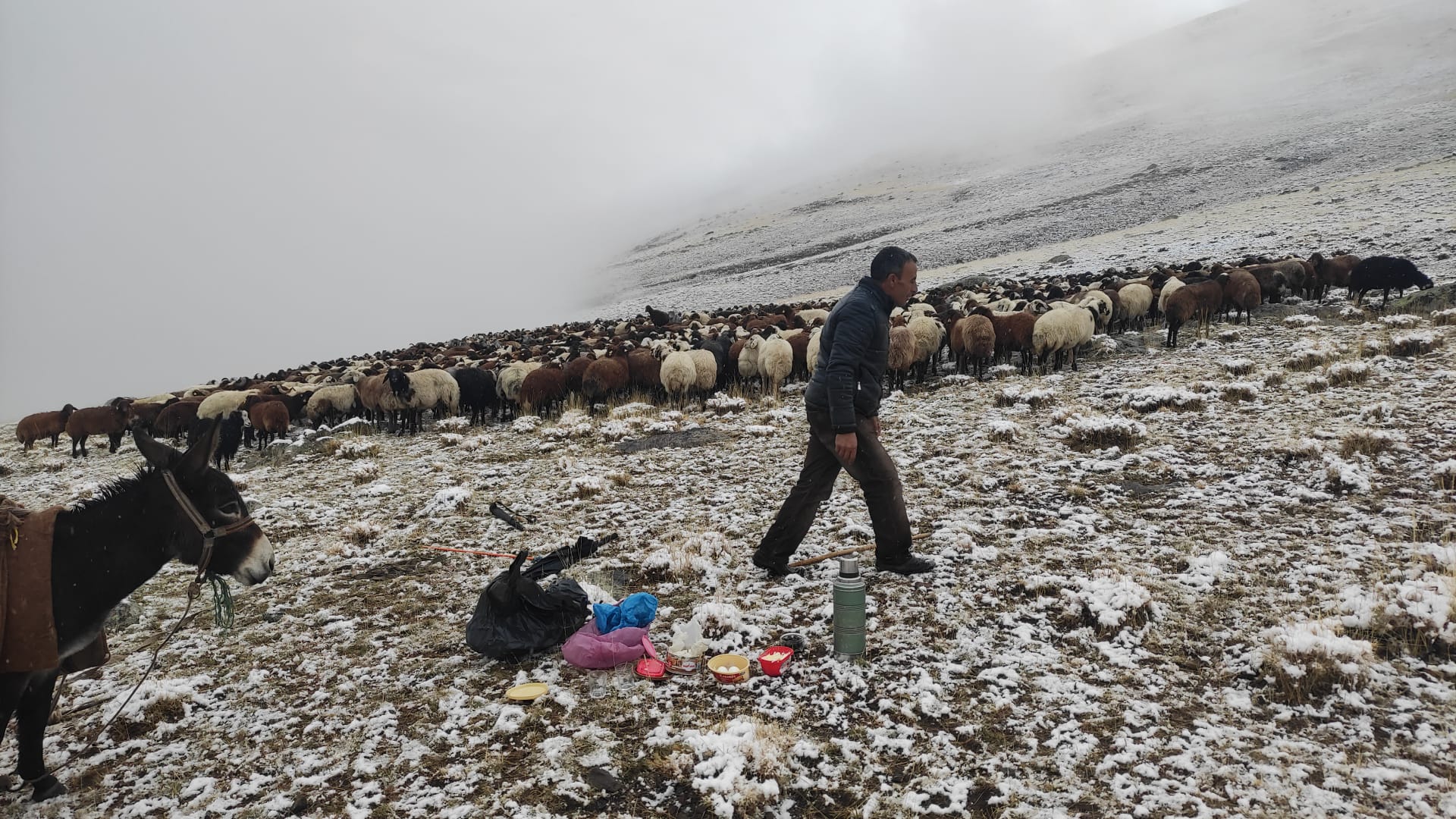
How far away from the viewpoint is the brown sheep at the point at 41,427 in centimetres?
1565

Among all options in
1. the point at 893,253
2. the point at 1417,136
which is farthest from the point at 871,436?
the point at 1417,136

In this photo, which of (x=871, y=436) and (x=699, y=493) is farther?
(x=699, y=493)

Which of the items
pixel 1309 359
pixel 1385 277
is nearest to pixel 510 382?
pixel 1309 359

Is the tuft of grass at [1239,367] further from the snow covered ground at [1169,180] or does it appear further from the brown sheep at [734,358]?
the snow covered ground at [1169,180]

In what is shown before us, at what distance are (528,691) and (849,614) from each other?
1839 mm

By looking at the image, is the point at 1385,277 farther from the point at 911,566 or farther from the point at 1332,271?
the point at 911,566

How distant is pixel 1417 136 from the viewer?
3478 cm

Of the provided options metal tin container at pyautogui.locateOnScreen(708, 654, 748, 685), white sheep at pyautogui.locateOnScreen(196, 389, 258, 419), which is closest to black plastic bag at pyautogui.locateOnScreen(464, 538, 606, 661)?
metal tin container at pyautogui.locateOnScreen(708, 654, 748, 685)

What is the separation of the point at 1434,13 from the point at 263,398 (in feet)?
377

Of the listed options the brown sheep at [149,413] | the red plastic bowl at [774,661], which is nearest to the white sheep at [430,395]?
the brown sheep at [149,413]

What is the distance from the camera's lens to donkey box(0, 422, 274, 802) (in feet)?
9.03

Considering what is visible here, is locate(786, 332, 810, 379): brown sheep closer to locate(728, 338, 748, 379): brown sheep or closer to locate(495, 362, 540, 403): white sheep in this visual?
locate(728, 338, 748, 379): brown sheep

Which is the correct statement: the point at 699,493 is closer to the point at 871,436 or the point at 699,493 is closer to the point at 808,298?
the point at 871,436

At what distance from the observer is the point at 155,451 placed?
2.78 meters
